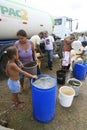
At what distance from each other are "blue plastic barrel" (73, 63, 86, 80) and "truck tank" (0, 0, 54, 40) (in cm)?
216

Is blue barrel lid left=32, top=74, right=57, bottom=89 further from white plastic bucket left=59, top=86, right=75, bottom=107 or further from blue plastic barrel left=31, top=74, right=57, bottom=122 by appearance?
white plastic bucket left=59, top=86, right=75, bottom=107

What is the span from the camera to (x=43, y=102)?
2178mm

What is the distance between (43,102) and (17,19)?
292cm

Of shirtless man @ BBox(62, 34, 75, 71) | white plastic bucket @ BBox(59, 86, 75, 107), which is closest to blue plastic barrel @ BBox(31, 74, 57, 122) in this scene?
white plastic bucket @ BBox(59, 86, 75, 107)

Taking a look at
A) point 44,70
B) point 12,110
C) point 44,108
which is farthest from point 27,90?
point 44,70

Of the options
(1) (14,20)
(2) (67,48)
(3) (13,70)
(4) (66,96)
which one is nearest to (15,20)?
(1) (14,20)

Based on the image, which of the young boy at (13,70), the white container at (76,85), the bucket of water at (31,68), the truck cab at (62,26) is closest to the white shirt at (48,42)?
the white container at (76,85)

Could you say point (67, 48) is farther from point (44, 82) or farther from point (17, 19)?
point (44, 82)

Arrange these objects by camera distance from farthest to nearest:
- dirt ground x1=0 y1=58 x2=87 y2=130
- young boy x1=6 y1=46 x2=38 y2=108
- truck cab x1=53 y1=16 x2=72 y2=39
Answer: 1. truck cab x1=53 y1=16 x2=72 y2=39
2. dirt ground x1=0 y1=58 x2=87 y2=130
3. young boy x1=6 y1=46 x2=38 y2=108

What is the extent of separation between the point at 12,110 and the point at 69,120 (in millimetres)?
1199

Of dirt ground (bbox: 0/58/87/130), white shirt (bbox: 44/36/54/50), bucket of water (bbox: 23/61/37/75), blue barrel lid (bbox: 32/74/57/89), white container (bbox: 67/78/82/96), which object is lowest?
dirt ground (bbox: 0/58/87/130)

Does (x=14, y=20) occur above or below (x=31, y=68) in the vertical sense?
above

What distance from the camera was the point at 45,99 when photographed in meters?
2.15

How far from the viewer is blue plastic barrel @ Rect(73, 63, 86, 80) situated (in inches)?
168
